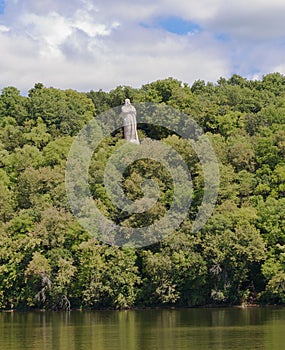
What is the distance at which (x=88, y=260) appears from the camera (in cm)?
5616

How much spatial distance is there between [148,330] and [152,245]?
1646cm

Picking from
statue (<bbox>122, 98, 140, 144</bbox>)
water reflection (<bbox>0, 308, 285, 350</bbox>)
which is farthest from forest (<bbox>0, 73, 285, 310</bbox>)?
water reflection (<bbox>0, 308, 285, 350</bbox>)

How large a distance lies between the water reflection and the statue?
730 inches

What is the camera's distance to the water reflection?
36028 mm

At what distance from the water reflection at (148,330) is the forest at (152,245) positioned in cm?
270

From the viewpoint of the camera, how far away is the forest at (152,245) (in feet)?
180

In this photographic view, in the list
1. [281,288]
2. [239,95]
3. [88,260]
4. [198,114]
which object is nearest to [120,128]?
[198,114]

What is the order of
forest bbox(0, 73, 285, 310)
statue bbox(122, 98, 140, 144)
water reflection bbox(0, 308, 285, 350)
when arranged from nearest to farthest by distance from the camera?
water reflection bbox(0, 308, 285, 350), forest bbox(0, 73, 285, 310), statue bbox(122, 98, 140, 144)

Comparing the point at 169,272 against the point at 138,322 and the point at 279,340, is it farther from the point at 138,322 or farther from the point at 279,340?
the point at 279,340

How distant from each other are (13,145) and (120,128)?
401 inches

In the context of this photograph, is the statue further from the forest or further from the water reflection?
the water reflection

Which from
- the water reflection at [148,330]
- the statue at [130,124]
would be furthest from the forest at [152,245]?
the water reflection at [148,330]

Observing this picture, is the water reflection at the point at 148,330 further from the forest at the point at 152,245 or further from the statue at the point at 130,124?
the statue at the point at 130,124

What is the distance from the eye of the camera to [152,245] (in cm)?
5775
